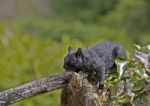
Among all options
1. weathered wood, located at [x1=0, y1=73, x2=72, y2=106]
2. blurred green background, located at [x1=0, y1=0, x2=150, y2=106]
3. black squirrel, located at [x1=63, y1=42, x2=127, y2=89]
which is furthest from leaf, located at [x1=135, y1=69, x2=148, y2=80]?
blurred green background, located at [x1=0, y1=0, x2=150, y2=106]

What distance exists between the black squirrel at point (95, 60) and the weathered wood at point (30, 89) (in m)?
0.16

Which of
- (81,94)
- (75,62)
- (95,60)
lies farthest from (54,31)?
(81,94)

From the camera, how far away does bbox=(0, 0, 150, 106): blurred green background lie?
450 centimetres

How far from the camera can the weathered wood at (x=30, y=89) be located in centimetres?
184

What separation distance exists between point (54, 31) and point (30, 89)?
6177 millimetres

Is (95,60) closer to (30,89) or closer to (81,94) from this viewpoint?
(81,94)

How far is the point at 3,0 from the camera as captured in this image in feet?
39.2

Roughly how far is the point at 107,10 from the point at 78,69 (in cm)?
728

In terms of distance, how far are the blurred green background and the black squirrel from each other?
1.86 m

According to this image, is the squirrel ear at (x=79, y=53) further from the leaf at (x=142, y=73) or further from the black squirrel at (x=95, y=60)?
the leaf at (x=142, y=73)

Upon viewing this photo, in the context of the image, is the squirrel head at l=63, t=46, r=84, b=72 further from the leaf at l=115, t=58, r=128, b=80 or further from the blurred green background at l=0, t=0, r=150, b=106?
the blurred green background at l=0, t=0, r=150, b=106

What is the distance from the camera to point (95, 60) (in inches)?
87.2

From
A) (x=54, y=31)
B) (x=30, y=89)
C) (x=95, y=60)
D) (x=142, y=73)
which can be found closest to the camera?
(x=30, y=89)

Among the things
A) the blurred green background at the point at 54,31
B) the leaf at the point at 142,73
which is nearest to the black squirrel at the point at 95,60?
the leaf at the point at 142,73
